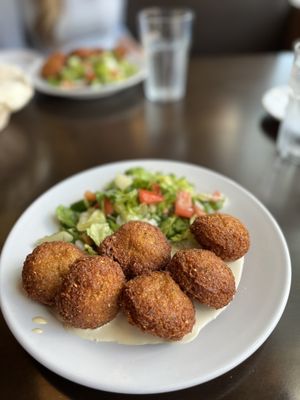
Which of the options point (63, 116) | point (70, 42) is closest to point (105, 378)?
point (63, 116)

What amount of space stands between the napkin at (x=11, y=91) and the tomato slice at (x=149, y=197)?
0.77 meters

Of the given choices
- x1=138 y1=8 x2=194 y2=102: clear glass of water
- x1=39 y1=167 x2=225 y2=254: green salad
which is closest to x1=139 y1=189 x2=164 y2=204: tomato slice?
x1=39 y1=167 x2=225 y2=254: green salad

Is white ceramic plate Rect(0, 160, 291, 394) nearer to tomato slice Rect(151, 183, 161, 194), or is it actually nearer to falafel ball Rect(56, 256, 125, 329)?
falafel ball Rect(56, 256, 125, 329)

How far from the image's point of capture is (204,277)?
2.70 feet

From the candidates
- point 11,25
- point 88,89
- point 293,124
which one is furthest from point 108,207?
point 11,25

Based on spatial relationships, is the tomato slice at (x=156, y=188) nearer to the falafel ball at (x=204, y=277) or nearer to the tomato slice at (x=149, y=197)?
the tomato slice at (x=149, y=197)

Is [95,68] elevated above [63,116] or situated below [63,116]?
above

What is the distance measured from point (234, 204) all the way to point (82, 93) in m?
0.98

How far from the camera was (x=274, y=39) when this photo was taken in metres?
3.32

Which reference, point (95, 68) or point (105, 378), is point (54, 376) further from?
point (95, 68)

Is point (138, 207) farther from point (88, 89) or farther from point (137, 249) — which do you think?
point (88, 89)

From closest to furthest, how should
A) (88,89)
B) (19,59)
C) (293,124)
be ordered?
(293,124) → (88,89) → (19,59)

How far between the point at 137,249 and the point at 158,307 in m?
0.17

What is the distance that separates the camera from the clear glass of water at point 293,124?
50.5 inches
